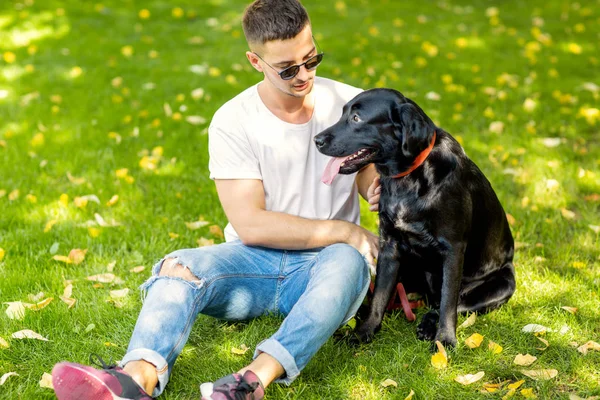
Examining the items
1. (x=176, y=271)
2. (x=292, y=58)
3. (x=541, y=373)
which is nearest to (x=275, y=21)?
(x=292, y=58)

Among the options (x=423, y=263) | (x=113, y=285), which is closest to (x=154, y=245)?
(x=113, y=285)

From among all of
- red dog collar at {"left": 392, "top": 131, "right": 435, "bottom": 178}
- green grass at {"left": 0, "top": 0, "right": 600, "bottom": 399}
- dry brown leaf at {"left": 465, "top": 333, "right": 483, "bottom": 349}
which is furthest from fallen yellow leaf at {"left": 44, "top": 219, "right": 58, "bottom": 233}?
dry brown leaf at {"left": 465, "top": 333, "right": 483, "bottom": 349}

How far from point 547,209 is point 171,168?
110 inches

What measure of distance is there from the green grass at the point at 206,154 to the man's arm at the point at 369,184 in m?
0.61

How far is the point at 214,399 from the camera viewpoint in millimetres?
2537

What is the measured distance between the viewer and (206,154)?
563 cm

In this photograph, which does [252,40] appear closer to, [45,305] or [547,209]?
[45,305]

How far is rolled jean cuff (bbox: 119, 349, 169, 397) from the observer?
267 centimetres

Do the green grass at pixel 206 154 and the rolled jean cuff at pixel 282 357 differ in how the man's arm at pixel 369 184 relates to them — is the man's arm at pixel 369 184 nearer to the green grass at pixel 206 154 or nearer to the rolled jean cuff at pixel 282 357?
the green grass at pixel 206 154

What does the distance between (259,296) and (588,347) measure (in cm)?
150

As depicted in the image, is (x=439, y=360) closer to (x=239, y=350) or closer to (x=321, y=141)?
(x=239, y=350)

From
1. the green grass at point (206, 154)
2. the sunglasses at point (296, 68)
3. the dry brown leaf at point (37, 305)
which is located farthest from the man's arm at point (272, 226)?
the dry brown leaf at point (37, 305)

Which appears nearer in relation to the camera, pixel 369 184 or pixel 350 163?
pixel 350 163

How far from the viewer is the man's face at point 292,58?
324cm
